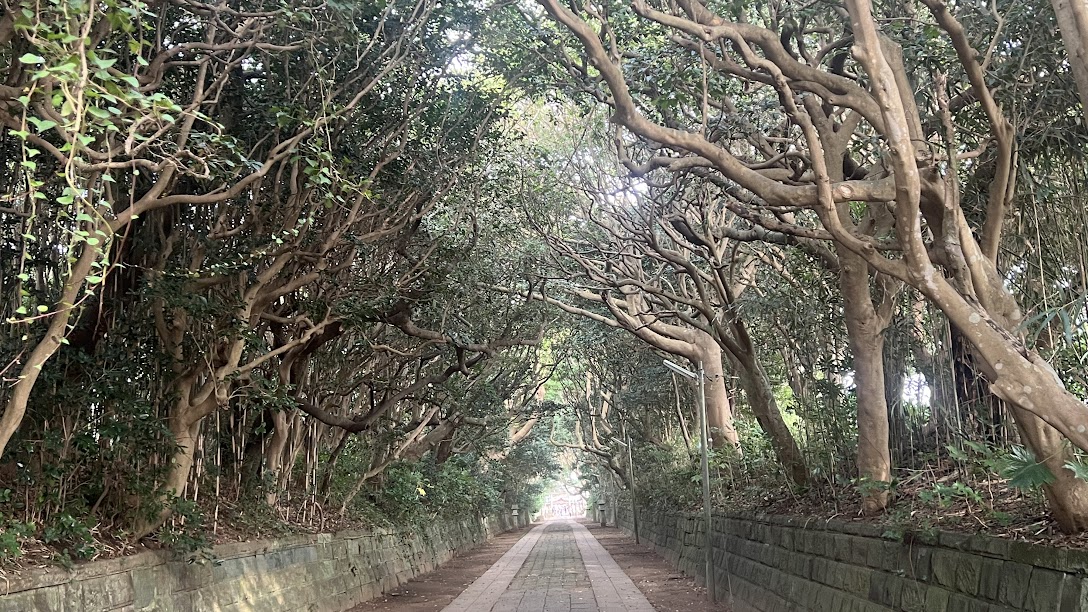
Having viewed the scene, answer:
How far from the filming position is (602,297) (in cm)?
1175

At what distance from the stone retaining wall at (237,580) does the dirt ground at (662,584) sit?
13.6 ft

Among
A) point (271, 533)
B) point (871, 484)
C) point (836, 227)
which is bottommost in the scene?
point (271, 533)

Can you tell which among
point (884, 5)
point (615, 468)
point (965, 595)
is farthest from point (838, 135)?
point (615, 468)

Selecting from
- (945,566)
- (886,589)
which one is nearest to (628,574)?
(886,589)

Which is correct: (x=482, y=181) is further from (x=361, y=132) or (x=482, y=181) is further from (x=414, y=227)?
(x=361, y=132)

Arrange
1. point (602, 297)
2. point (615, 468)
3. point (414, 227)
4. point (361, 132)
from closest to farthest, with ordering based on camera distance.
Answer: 1. point (361, 132)
2. point (414, 227)
3. point (602, 297)
4. point (615, 468)

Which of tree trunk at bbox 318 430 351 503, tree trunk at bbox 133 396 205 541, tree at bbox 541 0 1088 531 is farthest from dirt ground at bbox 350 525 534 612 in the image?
tree at bbox 541 0 1088 531

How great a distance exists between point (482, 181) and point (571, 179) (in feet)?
11.5

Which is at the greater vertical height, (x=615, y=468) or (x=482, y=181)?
(x=482, y=181)

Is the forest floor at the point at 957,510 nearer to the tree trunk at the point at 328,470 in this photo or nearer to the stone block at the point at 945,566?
the stone block at the point at 945,566

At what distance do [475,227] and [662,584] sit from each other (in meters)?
7.10

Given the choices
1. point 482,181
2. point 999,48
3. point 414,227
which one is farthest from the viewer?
point 482,181

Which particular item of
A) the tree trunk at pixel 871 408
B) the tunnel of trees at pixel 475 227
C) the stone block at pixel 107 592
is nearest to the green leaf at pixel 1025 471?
the tunnel of trees at pixel 475 227

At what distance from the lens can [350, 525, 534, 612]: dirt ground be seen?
11594mm
